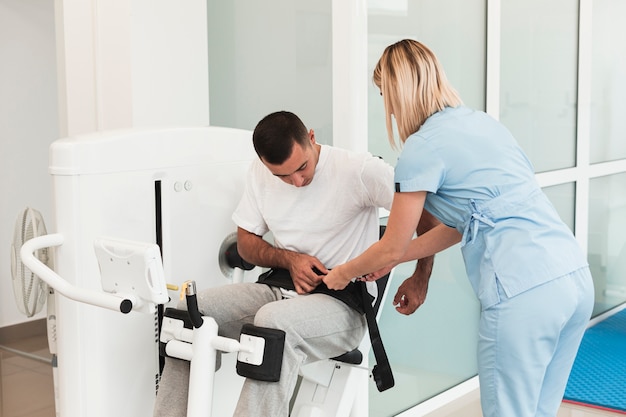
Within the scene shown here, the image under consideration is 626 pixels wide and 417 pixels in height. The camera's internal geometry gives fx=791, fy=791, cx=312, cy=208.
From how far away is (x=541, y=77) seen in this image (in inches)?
148

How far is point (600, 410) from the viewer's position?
3174 millimetres

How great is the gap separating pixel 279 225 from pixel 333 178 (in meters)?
0.20

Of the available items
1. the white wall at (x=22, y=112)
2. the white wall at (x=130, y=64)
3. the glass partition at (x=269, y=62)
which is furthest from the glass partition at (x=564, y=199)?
the white wall at (x=22, y=112)

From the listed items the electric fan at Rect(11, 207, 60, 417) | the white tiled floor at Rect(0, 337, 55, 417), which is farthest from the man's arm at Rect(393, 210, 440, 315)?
the white tiled floor at Rect(0, 337, 55, 417)

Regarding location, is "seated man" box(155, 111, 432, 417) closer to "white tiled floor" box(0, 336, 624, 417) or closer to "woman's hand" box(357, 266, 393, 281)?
"woman's hand" box(357, 266, 393, 281)

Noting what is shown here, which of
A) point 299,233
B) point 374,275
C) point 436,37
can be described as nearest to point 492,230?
point 374,275

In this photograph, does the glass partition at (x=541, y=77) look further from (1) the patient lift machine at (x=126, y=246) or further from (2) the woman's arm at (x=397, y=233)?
(2) the woman's arm at (x=397, y=233)

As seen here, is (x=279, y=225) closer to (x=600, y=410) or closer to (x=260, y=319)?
(x=260, y=319)

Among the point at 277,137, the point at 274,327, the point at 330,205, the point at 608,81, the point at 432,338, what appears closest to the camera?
the point at 274,327

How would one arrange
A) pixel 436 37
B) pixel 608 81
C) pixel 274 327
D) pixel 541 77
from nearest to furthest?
pixel 274 327 → pixel 436 37 → pixel 541 77 → pixel 608 81

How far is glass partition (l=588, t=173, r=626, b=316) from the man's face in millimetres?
2585

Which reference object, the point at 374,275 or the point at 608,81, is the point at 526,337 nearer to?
the point at 374,275

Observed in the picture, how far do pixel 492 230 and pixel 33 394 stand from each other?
246 centimetres

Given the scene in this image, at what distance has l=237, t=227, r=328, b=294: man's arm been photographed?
2074mm
